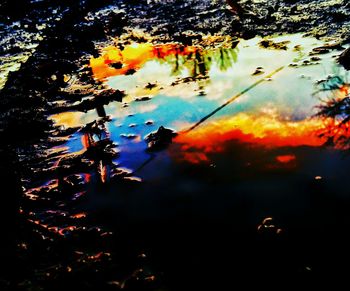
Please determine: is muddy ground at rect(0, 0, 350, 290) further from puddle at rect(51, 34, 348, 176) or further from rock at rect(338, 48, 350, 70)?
rock at rect(338, 48, 350, 70)

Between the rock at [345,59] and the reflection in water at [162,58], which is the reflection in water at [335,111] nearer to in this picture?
the rock at [345,59]

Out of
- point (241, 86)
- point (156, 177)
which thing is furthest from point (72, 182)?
point (241, 86)

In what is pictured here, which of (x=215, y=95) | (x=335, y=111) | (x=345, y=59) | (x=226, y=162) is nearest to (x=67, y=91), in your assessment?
(x=215, y=95)

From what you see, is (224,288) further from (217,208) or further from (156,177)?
(156,177)

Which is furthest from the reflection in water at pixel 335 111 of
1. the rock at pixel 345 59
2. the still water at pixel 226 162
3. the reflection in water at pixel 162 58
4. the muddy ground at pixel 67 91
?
the reflection in water at pixel 162 58

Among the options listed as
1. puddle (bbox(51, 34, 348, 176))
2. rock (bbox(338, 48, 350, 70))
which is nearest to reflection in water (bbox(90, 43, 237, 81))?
puddle (bbox(51, 34, 348, 176))

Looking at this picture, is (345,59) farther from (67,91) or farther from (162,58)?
(67,91)

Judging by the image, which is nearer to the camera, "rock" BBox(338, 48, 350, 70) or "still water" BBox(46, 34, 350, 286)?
"still water" BBox(46, 34, 350, 286)
